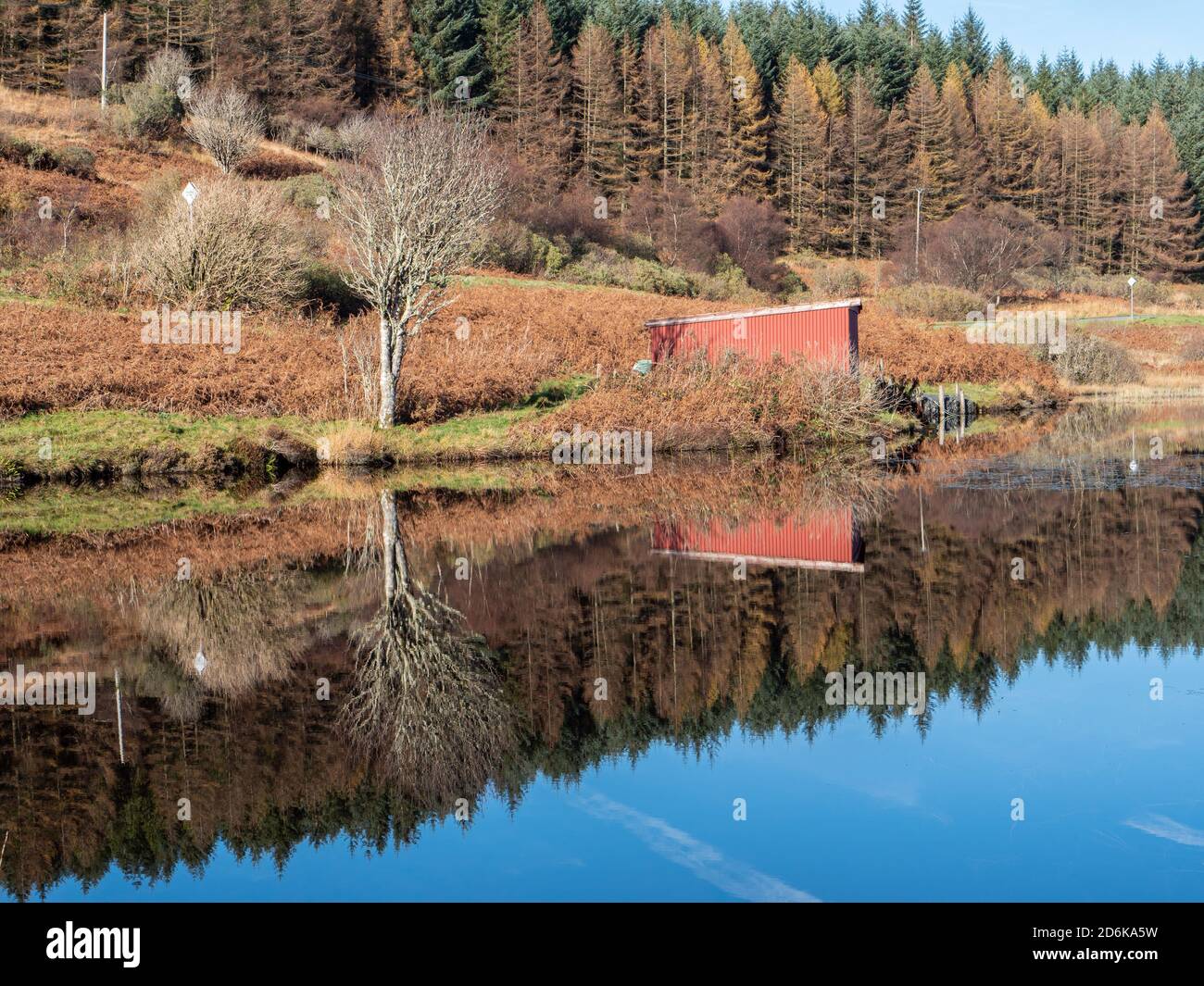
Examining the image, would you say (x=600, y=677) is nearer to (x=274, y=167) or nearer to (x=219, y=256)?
(x=219, y=256)

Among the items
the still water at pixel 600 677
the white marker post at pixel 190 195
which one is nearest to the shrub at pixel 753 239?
the white marker post at pixel 190 195

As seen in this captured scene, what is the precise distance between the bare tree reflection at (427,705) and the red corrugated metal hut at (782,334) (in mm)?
A: 21367

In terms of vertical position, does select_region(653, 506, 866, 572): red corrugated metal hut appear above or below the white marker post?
below

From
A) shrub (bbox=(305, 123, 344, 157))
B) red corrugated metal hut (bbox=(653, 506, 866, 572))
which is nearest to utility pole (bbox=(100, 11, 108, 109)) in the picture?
shrub (bbox=(305, 123, 344, 157))

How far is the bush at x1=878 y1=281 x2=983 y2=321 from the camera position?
59000 millimetres

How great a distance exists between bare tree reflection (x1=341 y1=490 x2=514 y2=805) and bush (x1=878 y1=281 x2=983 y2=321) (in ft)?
167

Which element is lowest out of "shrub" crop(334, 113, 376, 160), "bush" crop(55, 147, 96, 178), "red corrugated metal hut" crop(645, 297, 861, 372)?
"red corrugated metal hut" crop(645, 297, 861, 372)

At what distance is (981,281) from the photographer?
69.6m

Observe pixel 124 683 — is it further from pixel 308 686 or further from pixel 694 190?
pixel 694 190

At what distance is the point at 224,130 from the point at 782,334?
31438 mm

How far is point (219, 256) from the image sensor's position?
1272 inches

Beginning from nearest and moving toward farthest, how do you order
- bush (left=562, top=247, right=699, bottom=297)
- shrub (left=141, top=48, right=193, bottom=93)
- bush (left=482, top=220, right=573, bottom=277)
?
bush (left=482, top=220, right=573, bottom=277) → bush (left=562, top=247, right=699, bottom=297) → shrub (left=141, top=48, right=193, bottom=93)

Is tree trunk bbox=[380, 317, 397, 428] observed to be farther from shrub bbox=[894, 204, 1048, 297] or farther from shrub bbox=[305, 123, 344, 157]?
shrub bbox=[894, 204, 1048, 297]

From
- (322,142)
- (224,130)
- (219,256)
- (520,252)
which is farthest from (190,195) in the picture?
(322,142)
